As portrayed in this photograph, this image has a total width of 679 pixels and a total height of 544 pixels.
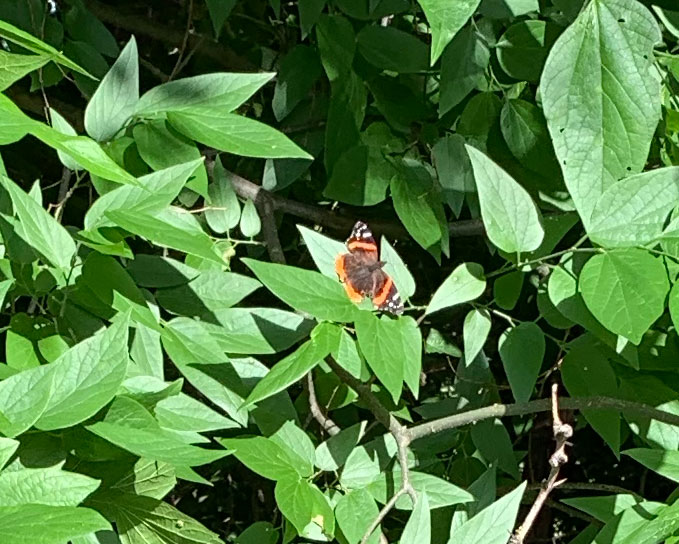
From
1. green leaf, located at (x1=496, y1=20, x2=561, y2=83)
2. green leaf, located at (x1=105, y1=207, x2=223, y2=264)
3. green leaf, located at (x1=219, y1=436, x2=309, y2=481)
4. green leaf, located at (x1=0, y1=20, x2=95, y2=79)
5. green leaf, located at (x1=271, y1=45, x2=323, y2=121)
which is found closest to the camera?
green leaf, located at (x1=0, y1=20, x2=95, y2=79)

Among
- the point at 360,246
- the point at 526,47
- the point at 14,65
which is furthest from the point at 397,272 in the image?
the point at 14,65

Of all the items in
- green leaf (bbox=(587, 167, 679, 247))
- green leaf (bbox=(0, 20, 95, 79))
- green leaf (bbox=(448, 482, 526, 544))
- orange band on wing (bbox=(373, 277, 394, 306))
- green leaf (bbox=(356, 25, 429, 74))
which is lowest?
green leaf (bbox=(448, 482, 526, 544))

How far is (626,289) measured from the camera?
0.64 m

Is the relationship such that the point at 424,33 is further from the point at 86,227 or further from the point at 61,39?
the point at 86,227

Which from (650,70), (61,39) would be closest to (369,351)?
(650,70)

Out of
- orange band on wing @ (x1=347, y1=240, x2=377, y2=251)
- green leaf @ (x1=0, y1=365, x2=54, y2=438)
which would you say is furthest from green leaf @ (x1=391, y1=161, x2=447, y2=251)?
green leaf @ (x1=0, y1=365, x2=54, y2=438)

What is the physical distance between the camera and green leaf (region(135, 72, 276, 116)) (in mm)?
743

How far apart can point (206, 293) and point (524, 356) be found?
0.87ft

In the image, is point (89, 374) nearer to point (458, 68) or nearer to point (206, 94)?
point (206, 94)

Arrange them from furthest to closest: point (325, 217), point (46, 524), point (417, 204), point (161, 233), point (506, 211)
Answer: point (325, 217), point (417, 204), point (506, 211), point (161, 233), point (46, 524)

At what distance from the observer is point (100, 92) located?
744 millimetres

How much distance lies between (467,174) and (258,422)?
33 centimetres

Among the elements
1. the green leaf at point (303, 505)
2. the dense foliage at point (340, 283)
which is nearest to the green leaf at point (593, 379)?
the dense foliage at point (340, 283)

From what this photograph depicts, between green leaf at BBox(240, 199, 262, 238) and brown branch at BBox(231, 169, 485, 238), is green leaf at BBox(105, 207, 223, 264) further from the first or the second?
brown branch at BBox(231, 169, 485, 238)
